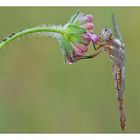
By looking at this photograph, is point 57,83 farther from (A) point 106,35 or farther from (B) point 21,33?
(B) point 21,33

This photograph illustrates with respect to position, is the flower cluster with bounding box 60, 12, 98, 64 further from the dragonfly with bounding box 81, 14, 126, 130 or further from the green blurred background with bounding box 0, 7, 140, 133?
the green blurred background with bounding box 0, 7, 140, 133

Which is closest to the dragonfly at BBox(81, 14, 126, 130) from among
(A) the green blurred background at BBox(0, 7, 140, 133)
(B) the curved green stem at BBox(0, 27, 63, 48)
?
(B) the curved green stem at BBox(0, 27, 63, 48)

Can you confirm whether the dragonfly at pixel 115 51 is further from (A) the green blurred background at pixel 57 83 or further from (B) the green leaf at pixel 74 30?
(A) the green blurred background at pixel 57 83

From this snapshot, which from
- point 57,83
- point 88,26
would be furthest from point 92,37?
point 57,83

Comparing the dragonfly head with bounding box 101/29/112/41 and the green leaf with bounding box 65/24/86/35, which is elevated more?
the green leaf with bounding box 65/24/86/35

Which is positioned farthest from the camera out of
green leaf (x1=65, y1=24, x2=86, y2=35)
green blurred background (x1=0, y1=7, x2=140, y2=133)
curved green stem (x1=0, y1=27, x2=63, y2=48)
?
green blurred background (x1=0, y1=7, x2=140, y2=133)

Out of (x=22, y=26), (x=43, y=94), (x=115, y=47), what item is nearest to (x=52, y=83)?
(x=43, y=94)
